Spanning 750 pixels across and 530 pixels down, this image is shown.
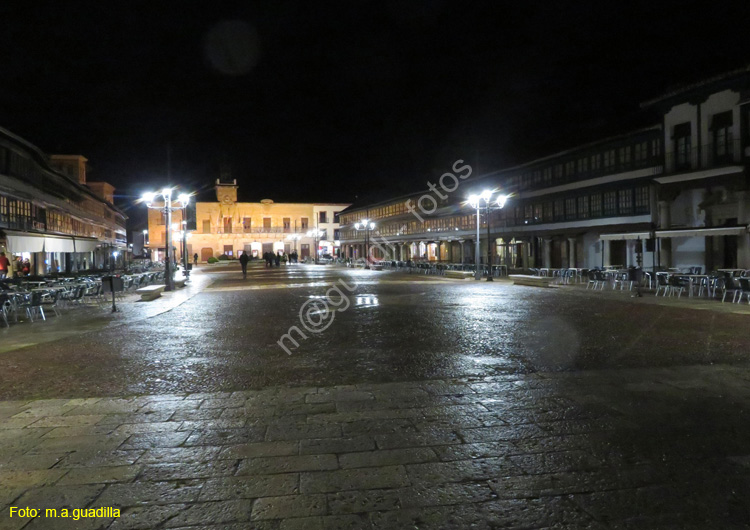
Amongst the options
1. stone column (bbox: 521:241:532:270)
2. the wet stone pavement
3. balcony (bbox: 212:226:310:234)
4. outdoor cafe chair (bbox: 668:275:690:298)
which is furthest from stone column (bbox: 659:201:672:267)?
balcony (bbox: 212:226:310:234)

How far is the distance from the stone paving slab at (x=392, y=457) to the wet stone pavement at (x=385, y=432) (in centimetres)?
2

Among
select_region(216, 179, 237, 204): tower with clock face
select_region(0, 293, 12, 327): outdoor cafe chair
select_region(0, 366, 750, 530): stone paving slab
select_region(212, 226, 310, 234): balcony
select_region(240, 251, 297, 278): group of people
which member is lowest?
select_region(0, 366, 750, 530): stone paving slab

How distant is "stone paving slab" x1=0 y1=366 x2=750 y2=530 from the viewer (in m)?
3.07

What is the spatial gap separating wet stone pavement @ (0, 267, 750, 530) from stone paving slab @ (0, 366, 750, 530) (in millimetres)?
17

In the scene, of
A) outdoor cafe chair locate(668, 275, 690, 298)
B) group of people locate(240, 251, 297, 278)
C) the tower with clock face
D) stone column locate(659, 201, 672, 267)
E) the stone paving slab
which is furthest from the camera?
the tower with clock face

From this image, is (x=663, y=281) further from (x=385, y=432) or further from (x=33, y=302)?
(x=33, y=302)

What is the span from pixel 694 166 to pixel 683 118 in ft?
8.09

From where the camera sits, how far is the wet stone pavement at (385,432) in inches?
123

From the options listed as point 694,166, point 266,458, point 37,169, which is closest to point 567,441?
point 266,458

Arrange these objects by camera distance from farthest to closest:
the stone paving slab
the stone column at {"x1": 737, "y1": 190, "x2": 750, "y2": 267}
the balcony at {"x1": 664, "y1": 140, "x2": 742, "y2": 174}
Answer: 1. the balcony at {"x1": 664, "y1": 140, "x2": 742, "y2": 174}
2. the stone column at {"x1": 737, "y1": 190, "x2": 750, "y2": 267}
3. the stone paving slab

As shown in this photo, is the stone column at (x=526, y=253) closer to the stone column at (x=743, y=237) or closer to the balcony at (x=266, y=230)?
the stone column at (x=743, y=237)

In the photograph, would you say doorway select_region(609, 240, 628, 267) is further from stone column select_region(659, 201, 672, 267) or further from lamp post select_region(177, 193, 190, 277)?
lamp post select_region(177, 193, 190, 277)

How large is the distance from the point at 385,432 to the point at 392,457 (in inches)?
20.9

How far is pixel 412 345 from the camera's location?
8.41 meters
